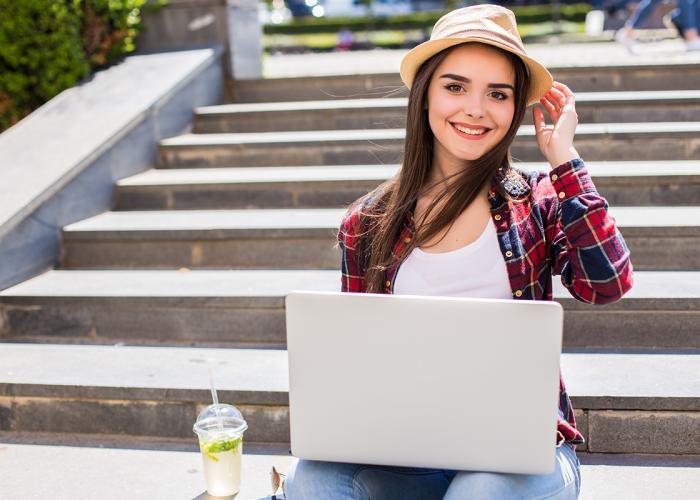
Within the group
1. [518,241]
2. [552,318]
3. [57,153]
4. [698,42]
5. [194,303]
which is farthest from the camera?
[698,42]

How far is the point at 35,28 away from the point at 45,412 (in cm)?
269

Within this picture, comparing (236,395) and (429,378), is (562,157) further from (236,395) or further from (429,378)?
(236,395)

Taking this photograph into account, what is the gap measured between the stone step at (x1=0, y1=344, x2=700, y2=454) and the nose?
1.20 metres

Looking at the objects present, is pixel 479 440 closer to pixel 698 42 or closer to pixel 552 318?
pixel 552 318

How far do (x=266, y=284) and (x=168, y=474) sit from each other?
1.08 metres

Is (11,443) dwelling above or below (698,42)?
below

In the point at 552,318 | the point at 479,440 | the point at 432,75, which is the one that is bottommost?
the point at 479,440

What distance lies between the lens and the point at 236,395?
2885mm

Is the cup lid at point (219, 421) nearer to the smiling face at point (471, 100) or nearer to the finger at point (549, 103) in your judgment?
the smiling face at point (471, 100)

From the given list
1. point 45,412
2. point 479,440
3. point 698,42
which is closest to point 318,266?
point 45,412

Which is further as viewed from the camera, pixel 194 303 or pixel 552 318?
pixel 194 303

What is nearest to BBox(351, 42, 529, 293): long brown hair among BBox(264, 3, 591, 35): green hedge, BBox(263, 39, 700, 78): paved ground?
BBox(263, 39, 700, 78): paved ground

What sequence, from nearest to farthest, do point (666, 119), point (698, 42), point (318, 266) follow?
1. point (318, 266)
2. point (666, 119)
3. point (698, 42)

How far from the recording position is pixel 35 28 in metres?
4.74
